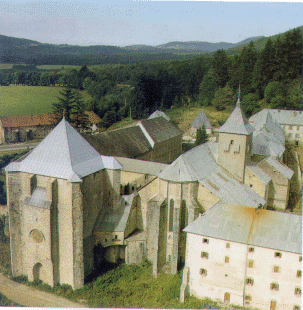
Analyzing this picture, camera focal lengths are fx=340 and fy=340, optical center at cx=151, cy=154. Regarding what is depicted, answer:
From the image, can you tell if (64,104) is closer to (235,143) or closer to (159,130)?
(159,130)

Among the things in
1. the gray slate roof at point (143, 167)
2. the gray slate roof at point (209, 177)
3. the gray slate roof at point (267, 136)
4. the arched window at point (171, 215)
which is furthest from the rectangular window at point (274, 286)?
the gray slate roof at point (267, 136)

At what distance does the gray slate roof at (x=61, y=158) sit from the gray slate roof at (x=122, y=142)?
31.5ft

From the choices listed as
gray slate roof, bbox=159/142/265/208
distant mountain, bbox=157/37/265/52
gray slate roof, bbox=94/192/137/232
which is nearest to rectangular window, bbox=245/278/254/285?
gray slate roof, bbox=159/142/265/208

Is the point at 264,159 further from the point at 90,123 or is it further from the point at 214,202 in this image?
the point at 90,123

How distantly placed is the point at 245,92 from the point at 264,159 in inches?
1127

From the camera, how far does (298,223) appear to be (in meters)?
22.8

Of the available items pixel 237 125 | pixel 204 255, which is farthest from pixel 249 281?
pixel 237 125

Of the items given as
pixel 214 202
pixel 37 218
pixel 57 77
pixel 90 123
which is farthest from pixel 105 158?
pixel 90 123

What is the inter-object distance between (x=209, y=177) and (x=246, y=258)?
8.38 metres

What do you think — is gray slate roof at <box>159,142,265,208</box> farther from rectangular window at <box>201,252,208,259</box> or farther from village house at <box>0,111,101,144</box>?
village house at <box>0,111,101,144</box>

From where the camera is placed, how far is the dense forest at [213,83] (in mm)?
57219

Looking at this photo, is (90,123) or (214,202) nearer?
(214,202)

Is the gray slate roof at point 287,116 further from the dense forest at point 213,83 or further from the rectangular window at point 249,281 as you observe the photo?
the rectangular window at point 249,281

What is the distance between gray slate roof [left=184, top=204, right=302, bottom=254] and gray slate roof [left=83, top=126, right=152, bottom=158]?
1669 cm
